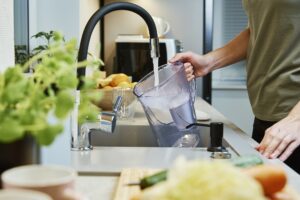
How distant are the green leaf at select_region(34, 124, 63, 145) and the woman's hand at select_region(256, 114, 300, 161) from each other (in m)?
0.74

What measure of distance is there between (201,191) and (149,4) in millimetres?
2812

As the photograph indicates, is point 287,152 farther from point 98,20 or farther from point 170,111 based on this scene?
point 98,20

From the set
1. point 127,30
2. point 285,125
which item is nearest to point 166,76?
point 285,125

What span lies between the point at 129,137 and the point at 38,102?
1.04 m

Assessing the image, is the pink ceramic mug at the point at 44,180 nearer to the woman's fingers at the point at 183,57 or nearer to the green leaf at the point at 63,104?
the green leaf at the point at 63,104

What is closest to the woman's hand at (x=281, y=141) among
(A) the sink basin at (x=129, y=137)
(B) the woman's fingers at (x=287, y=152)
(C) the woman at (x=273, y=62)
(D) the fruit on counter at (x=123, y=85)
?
(B) the woman's fingers at (x=287, y=152)

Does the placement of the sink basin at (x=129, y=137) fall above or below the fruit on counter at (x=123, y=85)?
below

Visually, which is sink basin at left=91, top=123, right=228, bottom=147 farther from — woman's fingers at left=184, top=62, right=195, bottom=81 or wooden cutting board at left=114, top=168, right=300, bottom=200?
wooden cutting board at left=114, top=168, right=300, bottom=200

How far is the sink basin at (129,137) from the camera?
158 cm

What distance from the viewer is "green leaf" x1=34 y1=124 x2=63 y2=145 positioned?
1.84 feet

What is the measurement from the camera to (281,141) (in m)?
1.21

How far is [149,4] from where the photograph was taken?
10.5 feet

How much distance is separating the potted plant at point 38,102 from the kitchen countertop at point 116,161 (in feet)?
0.70

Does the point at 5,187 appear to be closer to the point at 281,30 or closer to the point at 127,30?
the point at 281,30
